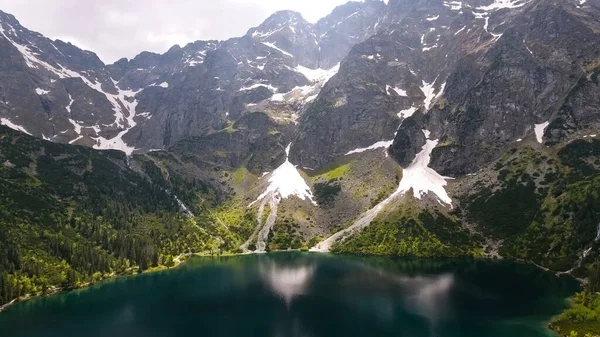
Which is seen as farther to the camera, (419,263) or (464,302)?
(419,263)

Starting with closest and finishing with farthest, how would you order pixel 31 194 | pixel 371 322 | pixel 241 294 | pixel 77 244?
pixel 371 322 < pixel 241 294 < pixel 77 244 < pixel 31 194

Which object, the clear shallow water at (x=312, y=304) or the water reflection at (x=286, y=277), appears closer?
the clear shallow water at (x=312, y=304)

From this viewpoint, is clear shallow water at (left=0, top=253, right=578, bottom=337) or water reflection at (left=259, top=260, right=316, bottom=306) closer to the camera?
clear shallow water at (left=0, top=253, right=578, bottom=337)

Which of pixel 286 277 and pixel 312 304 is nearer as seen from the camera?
pixel 312 304

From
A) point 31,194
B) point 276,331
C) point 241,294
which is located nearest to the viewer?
point 276,331

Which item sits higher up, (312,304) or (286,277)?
(286,277)

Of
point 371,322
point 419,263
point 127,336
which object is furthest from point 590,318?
point 127,336

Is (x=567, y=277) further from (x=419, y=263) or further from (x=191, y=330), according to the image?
(x=191, y=330)

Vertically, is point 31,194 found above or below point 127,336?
above
